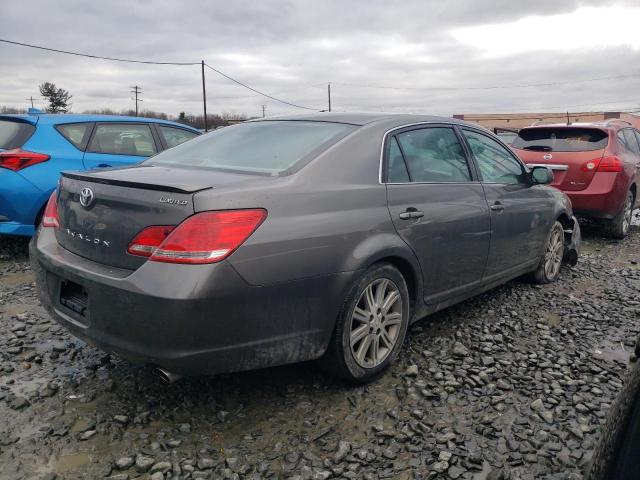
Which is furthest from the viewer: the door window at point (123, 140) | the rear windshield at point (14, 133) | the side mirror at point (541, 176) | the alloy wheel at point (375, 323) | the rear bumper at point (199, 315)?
the door window at point (123, 140)

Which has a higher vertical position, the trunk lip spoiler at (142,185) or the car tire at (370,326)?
the trunk lip spoiler at (142,185)

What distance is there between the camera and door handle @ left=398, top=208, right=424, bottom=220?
9.85 ft

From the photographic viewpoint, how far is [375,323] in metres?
2.90

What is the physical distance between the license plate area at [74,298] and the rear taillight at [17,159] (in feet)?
9.98

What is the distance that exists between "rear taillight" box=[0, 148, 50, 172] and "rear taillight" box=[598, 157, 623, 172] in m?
6.54

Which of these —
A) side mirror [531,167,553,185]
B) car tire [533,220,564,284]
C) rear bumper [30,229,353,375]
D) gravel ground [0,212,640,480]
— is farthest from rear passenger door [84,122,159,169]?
car tire [533,220,564,284]

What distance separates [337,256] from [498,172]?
212cm

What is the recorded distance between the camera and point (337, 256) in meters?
2.59

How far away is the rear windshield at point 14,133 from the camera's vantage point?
17.0 feet

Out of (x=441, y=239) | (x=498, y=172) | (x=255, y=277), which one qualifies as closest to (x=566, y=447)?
(x=441, y=239)

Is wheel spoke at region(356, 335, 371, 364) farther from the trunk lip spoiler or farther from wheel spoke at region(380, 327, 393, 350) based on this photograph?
the trunk lip spoiler

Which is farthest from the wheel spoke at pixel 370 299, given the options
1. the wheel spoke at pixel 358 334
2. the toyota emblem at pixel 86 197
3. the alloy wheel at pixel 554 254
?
the alloy wheel at pixel 554 254

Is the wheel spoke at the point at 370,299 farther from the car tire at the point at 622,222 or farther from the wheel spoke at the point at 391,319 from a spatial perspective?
the car tire at the point at 622,222

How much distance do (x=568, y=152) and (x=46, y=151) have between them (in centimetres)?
622
